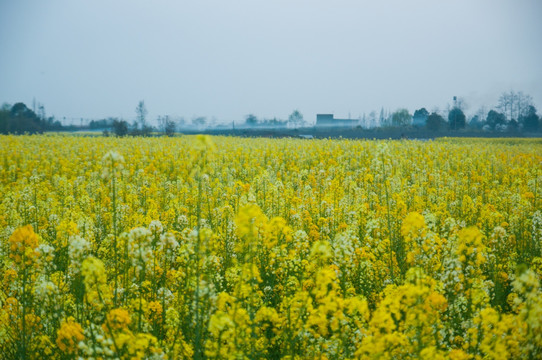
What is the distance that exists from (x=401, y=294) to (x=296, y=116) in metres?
111

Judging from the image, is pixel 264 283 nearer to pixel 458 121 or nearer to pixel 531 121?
pixel 458 121

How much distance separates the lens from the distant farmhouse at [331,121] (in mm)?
78650

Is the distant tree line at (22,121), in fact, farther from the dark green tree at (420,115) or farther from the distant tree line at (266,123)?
the dark green tree at (420,115)

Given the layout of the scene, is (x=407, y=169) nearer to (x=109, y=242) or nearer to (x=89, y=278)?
(x=109, y=242)

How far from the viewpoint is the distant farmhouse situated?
7865 cm

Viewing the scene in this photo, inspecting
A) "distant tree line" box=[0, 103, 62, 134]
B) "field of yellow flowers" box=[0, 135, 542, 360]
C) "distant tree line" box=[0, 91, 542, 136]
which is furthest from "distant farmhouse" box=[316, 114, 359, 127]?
"field of yellow flowers" box=[0, 135, 542, 360]

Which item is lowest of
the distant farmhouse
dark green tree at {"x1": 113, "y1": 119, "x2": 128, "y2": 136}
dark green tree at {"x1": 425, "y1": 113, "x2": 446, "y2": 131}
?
dark green tree at {"x1": 113, "y1": 119, "x2": 128, "y2": 136}

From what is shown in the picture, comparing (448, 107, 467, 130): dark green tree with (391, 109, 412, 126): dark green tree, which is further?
(391, 109, 412, 126): dark green tree

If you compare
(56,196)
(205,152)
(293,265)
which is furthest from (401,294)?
(56,196)

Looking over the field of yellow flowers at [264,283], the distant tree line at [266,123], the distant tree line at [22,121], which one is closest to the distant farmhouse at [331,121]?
the distant tree line at [266,123]

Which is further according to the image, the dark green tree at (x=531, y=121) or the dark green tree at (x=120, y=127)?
the dark green tree at (x=531, y=121)

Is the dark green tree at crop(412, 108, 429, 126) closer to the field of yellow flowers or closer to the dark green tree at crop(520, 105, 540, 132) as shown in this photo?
the dark green tree at crop(520, 105, 540, 132)

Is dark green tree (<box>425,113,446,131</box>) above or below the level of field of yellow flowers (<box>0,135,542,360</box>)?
above

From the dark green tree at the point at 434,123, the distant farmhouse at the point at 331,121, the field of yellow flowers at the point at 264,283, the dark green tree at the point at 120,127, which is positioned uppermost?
the distant farmhouse at the point at 331,121
